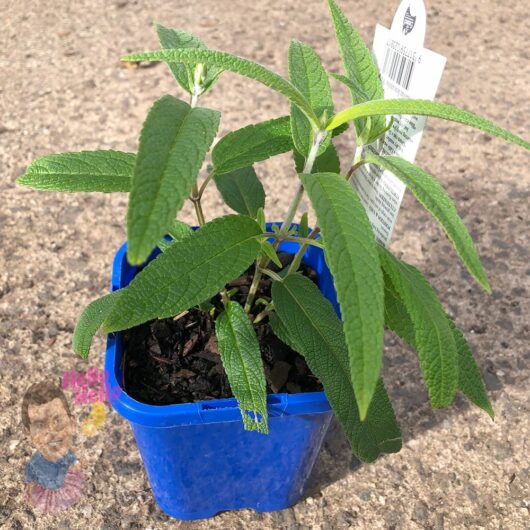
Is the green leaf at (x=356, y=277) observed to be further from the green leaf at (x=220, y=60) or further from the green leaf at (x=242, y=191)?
the green leaf at (x=242, y=191)

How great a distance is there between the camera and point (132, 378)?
114 cm

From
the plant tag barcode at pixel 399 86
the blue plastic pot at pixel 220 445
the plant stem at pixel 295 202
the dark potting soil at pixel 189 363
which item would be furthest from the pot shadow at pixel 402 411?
the plant tag barcode at pixel 399 86

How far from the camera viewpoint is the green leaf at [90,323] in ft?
3.40

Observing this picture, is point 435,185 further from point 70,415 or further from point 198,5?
point 198,5

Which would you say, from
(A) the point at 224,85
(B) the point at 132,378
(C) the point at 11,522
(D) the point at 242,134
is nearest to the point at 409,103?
(D) the point at 242,134

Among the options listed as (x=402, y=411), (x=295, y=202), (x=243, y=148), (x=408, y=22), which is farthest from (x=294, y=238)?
(x=402, y=411)

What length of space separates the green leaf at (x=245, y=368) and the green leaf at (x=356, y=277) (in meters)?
0.33

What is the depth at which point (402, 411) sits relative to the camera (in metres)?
1.60

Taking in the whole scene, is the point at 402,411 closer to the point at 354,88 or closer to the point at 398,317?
the point at 398,317

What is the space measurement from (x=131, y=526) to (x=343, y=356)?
693 mm

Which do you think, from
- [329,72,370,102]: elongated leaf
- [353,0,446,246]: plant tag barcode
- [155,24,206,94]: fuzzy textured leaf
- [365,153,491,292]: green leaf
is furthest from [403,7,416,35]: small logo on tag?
[155,24,206,94]: fuzzy textured leaf

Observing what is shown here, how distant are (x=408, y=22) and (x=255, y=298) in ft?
1.89

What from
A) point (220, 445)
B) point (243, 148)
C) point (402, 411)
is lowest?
point (402, 411)

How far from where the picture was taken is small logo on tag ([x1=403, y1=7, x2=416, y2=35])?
0.94 m
